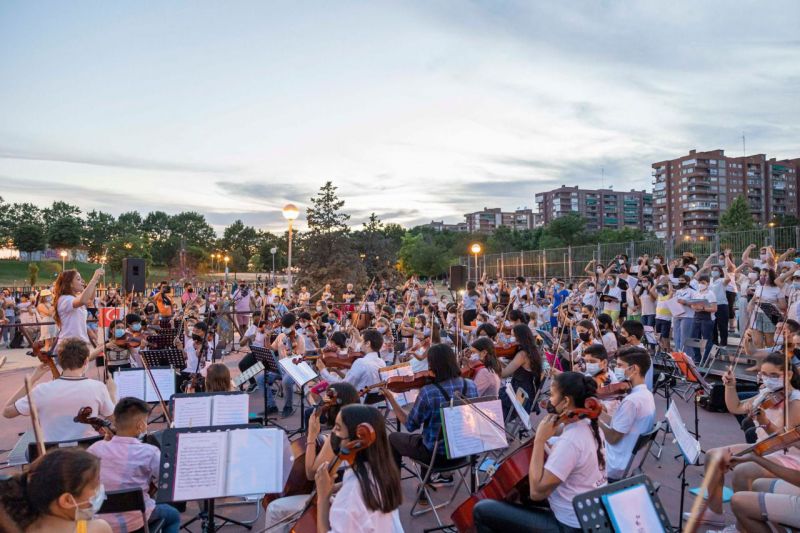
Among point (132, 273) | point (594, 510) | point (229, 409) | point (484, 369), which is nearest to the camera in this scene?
point (594, 510)

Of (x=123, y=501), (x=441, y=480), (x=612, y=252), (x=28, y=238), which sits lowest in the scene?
(x=441, y=480)

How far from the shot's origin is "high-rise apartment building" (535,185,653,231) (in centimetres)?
15325

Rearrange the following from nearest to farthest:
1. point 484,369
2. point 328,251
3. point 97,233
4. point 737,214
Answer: point 484,369
point 328,251
point 737,214
point 97,233

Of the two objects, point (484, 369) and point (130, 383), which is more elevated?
point (484, 369)

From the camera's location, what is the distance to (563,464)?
354cm

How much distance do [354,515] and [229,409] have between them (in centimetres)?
266

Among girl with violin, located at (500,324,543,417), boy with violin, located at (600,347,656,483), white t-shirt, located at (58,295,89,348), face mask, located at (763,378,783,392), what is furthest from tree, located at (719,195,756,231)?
white t-shirt, located at (58,295,89,348)

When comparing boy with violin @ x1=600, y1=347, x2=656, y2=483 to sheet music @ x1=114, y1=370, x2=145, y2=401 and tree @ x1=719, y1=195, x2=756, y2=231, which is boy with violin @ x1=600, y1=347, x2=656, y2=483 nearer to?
sheet music @ x1=114, y1=370, x2=145, y2=401

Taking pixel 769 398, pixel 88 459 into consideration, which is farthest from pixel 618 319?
pixel 88 459

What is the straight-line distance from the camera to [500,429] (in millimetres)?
4977

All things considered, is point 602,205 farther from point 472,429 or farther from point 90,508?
point 90,508

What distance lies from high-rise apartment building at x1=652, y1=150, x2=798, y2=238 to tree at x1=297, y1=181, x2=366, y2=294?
319 ft

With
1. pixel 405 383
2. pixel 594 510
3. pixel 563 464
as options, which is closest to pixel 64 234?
pixel 405 383

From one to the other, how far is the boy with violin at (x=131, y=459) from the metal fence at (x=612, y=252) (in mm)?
15221
